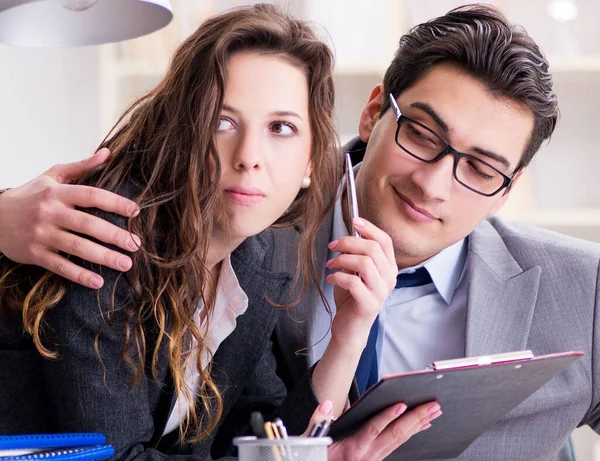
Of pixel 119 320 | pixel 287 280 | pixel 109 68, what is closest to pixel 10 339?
pixel 119 320

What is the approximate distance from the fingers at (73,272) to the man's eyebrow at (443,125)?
2.19ft

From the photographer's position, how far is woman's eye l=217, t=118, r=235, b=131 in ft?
4.02

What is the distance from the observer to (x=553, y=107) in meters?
1.66

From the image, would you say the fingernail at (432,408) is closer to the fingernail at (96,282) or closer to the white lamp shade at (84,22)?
the fingernail at (96,282)

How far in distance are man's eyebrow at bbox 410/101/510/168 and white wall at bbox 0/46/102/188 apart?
1571mm

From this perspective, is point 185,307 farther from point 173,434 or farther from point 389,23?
point 389,23

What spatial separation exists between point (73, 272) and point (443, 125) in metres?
0.69

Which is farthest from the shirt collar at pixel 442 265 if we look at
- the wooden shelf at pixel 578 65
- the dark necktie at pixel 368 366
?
the wooden shelf at pixel 578 65

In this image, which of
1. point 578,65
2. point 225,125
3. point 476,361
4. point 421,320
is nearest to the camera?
point 476,361

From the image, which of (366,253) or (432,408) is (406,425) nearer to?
(432,408)

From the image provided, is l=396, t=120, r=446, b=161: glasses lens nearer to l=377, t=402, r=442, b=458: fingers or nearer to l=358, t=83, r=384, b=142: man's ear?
l=358, t=83, r=384, b=142: man's ear

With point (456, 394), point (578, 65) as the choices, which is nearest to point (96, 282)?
point (456, 394)

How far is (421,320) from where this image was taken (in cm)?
165

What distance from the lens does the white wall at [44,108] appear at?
285cm
